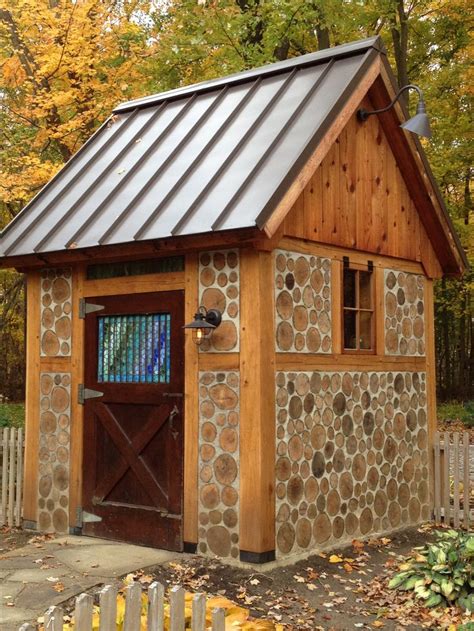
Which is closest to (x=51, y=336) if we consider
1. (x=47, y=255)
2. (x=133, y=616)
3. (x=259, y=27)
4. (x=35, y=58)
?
(x=47, y=255)

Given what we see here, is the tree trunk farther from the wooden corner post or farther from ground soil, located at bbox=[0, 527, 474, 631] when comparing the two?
ground soil, located at bbox=[0, 527, 474, 631]

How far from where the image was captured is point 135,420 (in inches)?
365

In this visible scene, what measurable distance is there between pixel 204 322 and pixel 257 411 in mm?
1040

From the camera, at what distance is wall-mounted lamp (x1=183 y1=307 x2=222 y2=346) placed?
8.30 m

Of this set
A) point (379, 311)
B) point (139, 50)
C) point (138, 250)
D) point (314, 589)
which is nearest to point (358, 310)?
point (379, 311)

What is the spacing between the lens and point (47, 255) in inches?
378

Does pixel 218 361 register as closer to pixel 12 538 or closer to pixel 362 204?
pixel 362 204

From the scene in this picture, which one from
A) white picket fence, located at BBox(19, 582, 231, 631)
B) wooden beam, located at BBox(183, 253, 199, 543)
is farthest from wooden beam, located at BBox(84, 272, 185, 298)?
white picket fence, located at BBox(19, 582, 231, 631)

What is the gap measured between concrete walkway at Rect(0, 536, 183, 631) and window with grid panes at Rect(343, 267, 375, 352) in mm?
3357

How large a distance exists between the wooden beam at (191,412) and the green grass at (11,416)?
8.00 meters

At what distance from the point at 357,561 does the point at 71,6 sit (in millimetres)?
12938

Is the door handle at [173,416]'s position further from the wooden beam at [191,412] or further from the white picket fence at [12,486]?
the white picket fence at [12,486]

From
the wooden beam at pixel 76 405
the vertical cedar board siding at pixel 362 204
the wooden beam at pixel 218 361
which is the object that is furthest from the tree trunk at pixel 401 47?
the wooden beam at pixel 218 361

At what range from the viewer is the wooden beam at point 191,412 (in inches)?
338
